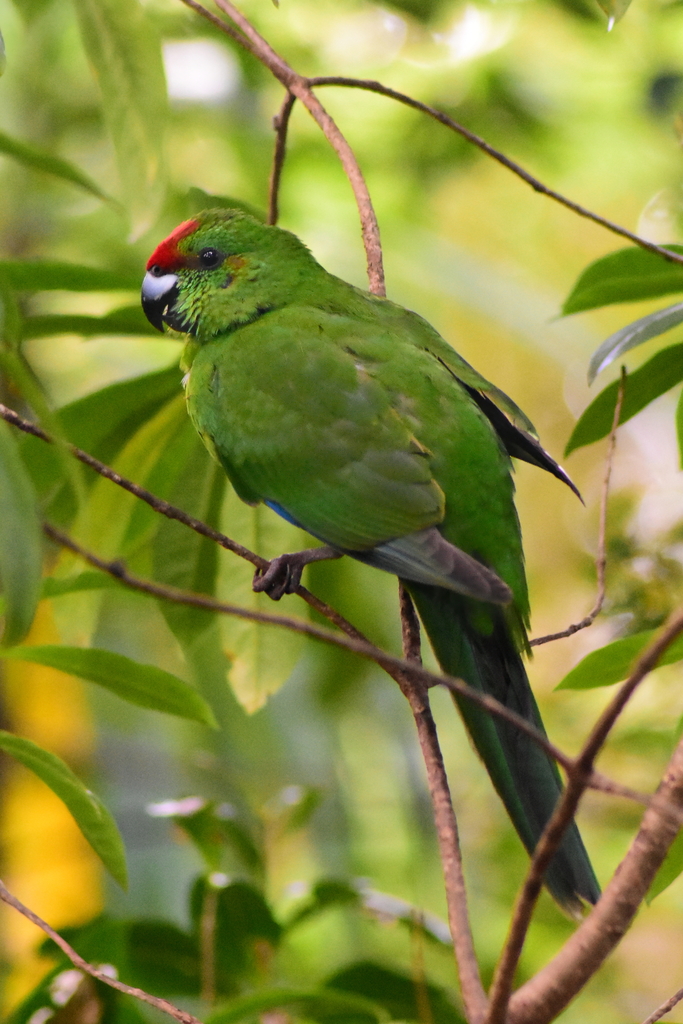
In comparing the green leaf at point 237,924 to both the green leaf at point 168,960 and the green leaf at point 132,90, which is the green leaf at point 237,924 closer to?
the green leaf at point 168,960

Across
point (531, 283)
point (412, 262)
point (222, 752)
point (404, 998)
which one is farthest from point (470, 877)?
point (531, 283)

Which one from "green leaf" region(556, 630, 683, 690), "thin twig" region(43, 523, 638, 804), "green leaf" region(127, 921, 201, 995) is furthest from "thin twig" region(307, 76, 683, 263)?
"green leaf" region(127, 921, 201, 995)

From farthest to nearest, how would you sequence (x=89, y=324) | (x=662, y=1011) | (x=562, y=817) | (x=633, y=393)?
1. (x=89, y=324)
2. (x=633, y=393)
3. (x=662, y=1011)
4. (x=562, y=817)

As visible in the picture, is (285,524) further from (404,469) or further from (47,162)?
(47,162)

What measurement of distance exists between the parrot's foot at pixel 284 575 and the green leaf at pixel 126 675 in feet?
0.79

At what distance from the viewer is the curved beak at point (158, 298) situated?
6.04 ft

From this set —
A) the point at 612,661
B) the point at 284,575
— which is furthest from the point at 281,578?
the point at 612,661

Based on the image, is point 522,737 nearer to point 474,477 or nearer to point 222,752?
point 474,477

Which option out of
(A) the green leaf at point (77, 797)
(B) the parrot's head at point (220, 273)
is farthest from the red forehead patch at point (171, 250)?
(A) the green leaf at point (77, 797)

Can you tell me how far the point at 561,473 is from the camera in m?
1.49

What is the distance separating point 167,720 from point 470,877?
3.25 feet

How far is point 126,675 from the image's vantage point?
1325mm

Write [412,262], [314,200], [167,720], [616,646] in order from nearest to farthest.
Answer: [616,646] < [412,262] < [167,720] < [314,200]

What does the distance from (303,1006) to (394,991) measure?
24 centimetres
